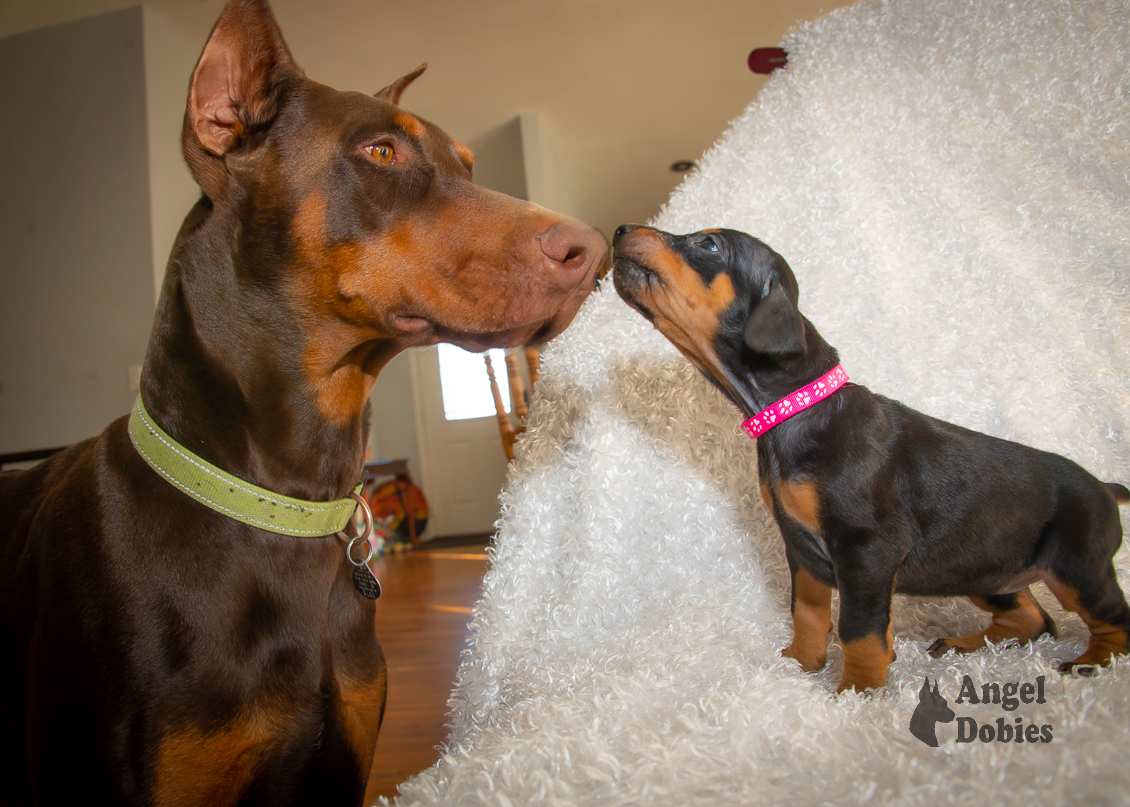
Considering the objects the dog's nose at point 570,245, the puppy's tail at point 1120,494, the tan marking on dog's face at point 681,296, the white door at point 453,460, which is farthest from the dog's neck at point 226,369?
the white door at point 453,460

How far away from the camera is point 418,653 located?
3312 millimetres

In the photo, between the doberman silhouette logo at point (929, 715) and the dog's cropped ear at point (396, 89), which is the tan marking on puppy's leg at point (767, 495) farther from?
the dog's cropped ear at point (396, 89)

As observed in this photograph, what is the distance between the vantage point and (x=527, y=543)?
5.23 feet

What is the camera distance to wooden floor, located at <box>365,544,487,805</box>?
83.2 inches

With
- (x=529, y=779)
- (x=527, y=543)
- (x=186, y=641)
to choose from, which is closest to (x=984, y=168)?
(x=527, y=543)

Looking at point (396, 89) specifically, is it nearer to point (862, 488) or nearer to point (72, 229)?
point (862, 488)

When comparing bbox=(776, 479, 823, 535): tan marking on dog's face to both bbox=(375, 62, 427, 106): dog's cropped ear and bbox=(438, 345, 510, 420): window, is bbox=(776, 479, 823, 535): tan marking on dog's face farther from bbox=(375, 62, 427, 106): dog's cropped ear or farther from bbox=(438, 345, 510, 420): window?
bbox=(438, 345, 510, 420): window

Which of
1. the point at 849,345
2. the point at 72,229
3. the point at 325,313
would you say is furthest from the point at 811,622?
the point at 72,229

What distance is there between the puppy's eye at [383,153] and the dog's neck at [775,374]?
2.63 ft

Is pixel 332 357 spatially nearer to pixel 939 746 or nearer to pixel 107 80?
pixel 939 746

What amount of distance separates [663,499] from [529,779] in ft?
2.86

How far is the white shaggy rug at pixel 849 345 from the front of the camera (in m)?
1.41

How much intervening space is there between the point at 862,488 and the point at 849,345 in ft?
2.37

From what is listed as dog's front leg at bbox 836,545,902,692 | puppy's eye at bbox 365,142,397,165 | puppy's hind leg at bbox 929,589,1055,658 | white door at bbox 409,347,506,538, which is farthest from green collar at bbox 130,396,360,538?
white door at bbox 409,347,506,538
